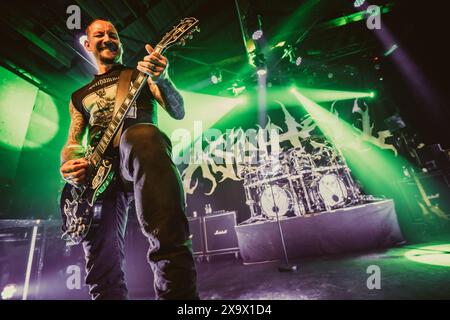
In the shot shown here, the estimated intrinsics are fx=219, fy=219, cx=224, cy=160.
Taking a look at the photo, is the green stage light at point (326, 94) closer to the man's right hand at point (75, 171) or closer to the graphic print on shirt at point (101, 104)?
the graphic print on shirt at point (101, 104)

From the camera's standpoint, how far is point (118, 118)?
55.6 inches

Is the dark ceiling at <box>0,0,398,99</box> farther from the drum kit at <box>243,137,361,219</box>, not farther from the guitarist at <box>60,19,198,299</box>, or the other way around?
the guitarist at <box>60,19,198,299</box>

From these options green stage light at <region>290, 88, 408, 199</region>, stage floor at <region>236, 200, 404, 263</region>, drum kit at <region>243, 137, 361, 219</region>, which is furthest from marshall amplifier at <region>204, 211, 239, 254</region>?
green stage light at <region>290, 88, 408, 199</region>

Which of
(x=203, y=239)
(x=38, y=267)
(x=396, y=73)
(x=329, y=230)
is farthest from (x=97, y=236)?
(x=396, y=73)

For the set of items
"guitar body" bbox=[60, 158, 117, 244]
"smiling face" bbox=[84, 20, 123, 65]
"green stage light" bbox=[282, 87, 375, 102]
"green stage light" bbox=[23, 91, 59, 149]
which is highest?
"green stage light" bbox=[282, 87, 375, 102]

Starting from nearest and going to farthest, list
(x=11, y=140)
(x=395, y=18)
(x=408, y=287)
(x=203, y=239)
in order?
1. (x=408, y=287)
2. (x=11, y=140)
3. (x=395, y=18)
4. (x=203, y=239)

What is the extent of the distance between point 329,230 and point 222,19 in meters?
5.64

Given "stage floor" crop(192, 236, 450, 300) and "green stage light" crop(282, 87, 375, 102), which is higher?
"green stage light" crop(282, 87, 375, 102)

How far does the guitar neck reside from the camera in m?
1.40

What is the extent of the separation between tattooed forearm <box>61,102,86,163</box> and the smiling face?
19.4 inches

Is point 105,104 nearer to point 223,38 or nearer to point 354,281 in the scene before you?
point 354,281

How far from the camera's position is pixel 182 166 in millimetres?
8039

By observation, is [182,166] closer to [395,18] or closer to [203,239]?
[203,239]

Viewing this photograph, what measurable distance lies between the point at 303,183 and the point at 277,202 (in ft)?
2.57
